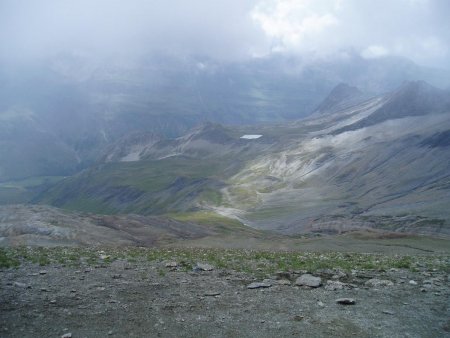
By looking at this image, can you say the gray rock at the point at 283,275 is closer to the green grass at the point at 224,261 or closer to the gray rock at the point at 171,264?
the green grass at the point at 224,261

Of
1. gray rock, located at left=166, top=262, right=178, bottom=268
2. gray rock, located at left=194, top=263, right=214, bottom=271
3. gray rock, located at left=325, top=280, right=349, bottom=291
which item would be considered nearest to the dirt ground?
gray rock, located at left=325, top=280, right=349, bottom=291

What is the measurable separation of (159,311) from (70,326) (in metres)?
3.66

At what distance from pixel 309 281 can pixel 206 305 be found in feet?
20.4

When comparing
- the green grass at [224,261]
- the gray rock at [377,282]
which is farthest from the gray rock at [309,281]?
the gray rock at [377,282]

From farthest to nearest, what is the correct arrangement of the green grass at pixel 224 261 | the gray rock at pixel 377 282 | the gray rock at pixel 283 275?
the green grass at pixel 224 261 < the gray rock at pixel 283 275 < the gray rock at pixel 377 282

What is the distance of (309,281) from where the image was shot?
77.6 feet

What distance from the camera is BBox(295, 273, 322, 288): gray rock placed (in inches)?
916

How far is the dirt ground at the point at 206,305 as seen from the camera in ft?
57.9

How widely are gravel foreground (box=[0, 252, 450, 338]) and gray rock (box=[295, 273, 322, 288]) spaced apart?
0.05 meters

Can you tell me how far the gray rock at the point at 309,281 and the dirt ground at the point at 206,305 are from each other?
1.08 feet

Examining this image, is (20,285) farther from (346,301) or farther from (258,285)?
(346,301)

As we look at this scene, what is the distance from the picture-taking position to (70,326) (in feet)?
57.8

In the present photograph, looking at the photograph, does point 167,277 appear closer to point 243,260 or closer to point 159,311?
point 159,311

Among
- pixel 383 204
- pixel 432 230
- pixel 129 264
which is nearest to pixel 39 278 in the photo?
pixel 129 264
